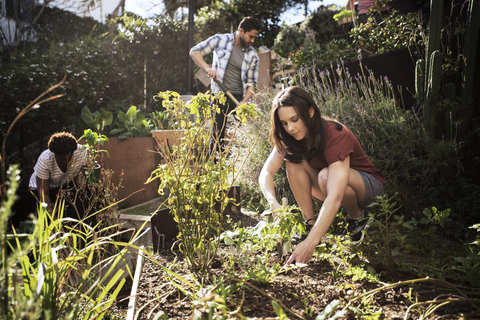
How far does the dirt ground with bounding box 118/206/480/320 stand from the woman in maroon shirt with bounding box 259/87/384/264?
0.73 ft

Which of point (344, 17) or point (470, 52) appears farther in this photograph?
point (344, 17)

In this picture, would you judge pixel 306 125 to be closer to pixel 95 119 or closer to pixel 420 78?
pixel 420 78

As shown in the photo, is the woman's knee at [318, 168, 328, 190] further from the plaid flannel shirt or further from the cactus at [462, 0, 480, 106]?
the plaid flannel shirt

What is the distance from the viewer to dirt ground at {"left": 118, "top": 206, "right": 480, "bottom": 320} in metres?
1.26

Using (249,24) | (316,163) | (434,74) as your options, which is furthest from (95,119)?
(434,74)

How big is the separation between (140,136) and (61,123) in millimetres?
3110

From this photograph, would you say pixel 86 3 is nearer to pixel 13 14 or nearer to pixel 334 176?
pixel 13 14

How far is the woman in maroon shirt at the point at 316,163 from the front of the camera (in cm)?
185

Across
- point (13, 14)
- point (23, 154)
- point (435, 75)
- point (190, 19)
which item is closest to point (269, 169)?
point (435, 75)

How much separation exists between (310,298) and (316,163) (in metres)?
1.07

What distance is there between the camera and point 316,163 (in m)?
2.28

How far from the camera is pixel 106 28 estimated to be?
1132 centimetres

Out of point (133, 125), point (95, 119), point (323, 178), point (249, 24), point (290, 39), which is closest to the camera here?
point (323, 178)

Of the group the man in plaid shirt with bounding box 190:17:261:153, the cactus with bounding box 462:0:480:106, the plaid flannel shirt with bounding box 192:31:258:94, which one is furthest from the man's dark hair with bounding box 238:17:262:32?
the cactus with bounding box 462:0:480:106
